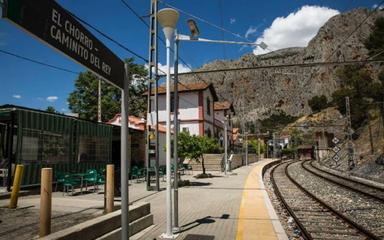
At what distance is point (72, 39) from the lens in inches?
126

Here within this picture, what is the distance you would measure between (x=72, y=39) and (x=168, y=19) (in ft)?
13.7

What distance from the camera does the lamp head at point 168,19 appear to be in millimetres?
7014

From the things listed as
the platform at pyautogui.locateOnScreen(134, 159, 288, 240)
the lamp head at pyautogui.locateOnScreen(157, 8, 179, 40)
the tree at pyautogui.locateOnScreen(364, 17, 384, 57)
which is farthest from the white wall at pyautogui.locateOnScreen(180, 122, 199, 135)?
the tree at pyautogui.locateOnScreen(364, 17, 384, 57)

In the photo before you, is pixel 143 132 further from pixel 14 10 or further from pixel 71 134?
pixel 14 10

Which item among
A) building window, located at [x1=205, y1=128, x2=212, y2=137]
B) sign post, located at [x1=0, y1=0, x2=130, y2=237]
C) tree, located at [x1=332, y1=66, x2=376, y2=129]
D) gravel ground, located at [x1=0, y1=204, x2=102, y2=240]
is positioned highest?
tree, located at [x1=332, y1=66, x2=376, y2=129]

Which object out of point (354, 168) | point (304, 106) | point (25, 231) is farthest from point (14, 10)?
point (304, 106)

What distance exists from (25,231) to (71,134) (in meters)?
10.9

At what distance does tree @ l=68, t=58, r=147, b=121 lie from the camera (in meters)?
47.0

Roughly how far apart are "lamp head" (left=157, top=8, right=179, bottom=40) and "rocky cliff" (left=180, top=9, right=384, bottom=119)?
126 m

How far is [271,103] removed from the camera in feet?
591

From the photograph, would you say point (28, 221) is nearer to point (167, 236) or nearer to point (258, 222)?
point (167, 236)

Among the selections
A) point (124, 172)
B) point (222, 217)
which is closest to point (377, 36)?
point (222, 217)

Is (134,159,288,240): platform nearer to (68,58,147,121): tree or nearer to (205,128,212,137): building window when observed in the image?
(205,128,212,137): building window

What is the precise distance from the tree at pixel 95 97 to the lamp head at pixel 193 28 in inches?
1503
